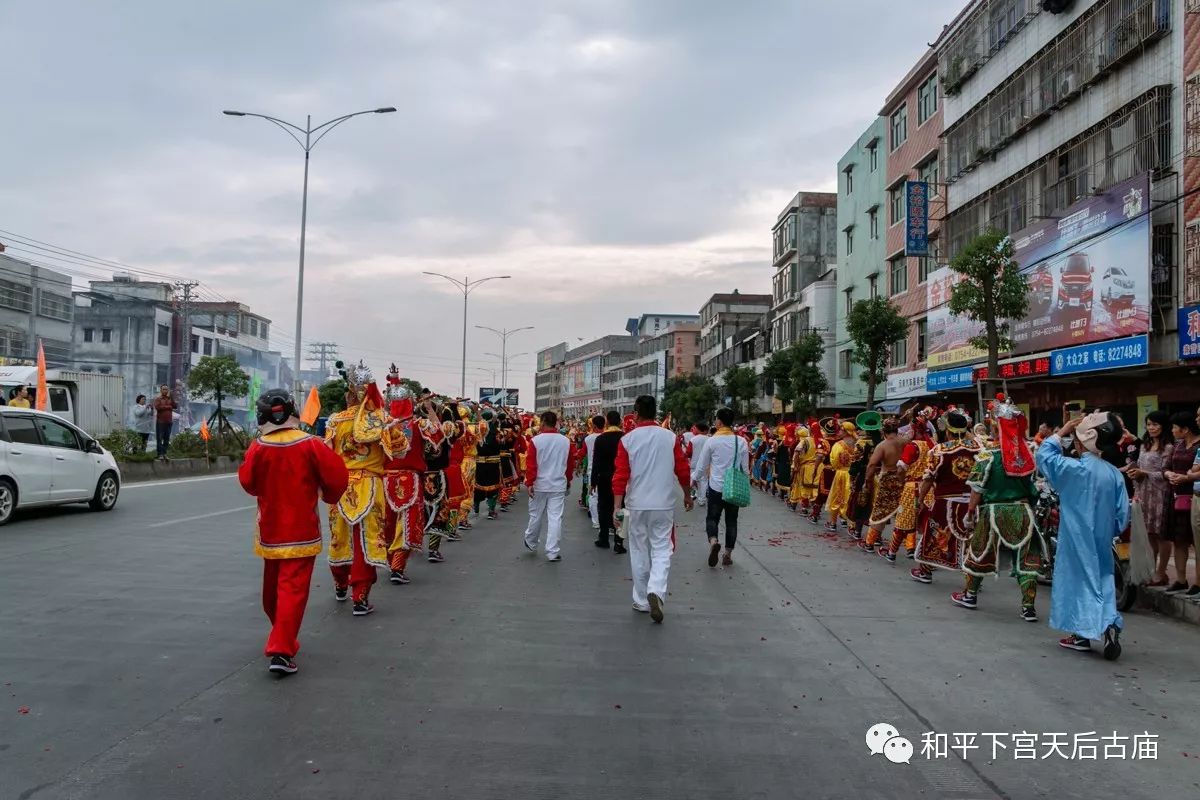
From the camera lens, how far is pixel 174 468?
23.8 metres

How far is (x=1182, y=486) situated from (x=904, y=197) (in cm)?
2806

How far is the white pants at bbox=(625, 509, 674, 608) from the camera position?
7.75 m

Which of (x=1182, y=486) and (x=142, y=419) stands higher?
(x=142, y=419)

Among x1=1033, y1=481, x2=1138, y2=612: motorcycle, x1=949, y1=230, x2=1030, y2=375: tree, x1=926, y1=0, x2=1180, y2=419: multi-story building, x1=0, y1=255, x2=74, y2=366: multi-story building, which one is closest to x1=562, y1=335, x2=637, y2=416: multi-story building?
x1=0, y1=255, x2=74, y2=366: multi-story building

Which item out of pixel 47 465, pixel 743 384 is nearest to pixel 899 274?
pixel 743 384

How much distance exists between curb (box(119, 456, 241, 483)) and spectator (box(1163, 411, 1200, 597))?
20260mm

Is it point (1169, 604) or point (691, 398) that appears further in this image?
point (691, 398)

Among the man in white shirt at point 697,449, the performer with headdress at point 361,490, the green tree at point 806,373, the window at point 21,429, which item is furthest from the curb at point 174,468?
the green tree at point 806,373

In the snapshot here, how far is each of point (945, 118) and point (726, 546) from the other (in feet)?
85.4

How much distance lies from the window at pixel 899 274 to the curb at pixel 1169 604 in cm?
2814

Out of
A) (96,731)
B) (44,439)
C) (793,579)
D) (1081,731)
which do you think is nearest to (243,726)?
(96,731)

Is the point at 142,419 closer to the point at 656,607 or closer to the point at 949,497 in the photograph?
the point at 656,607

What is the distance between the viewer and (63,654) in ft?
19.3

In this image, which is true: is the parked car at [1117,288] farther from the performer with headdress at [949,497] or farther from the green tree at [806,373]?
the green tree at [806,373]
